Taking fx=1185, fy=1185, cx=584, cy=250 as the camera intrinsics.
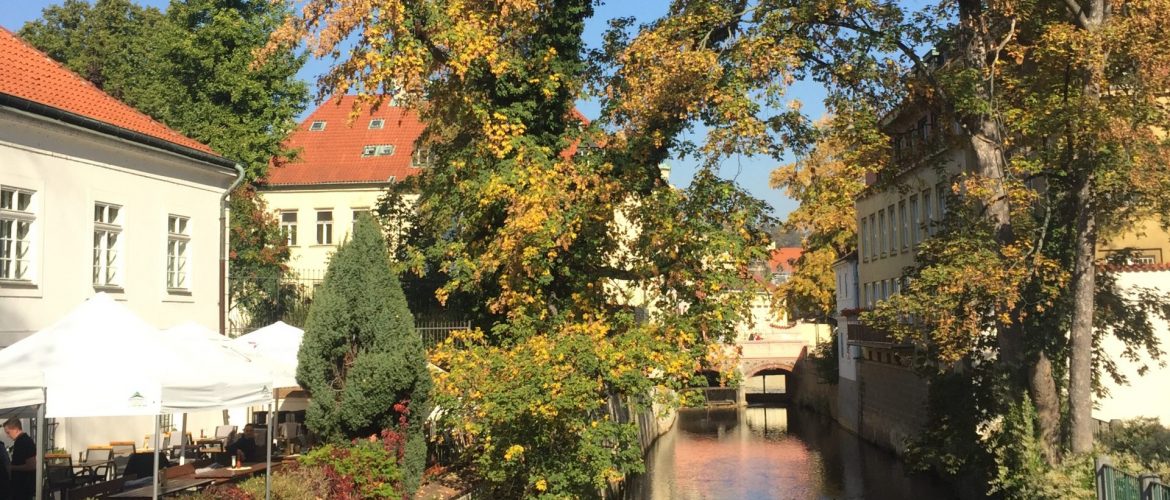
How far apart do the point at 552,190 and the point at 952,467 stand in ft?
32.6

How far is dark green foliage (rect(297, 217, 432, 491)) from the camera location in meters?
16.6

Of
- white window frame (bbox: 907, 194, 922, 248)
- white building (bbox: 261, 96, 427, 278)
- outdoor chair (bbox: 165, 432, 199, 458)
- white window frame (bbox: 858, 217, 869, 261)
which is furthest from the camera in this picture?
white building (bbox: 261, 96, 427, 278)

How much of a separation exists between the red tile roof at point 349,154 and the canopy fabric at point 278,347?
3435 cm

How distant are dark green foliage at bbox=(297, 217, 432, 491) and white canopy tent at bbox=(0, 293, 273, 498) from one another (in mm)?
4457

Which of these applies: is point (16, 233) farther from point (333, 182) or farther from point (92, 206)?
point (333, 182)

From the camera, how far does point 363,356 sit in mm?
16766

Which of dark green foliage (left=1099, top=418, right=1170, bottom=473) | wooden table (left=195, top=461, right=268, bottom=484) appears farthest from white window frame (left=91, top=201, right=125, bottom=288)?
dark green foliage (left=1099, top=418, right=1170, bottom=473)

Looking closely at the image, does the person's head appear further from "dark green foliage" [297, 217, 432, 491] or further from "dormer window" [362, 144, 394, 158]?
"dormer window" [362, 144, 394, 158]

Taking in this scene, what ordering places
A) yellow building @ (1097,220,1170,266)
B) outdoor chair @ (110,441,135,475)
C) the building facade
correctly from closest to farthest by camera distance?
outdoor chair @ (110,441,135,475)
the building facade
yellow building @ (1097,220,1170,266)

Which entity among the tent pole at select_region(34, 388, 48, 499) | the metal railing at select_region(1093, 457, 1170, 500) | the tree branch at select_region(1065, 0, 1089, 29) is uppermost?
the tree branch at select_region(1065, 0, 1089, 29)

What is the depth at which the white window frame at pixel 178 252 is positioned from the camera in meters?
20.8

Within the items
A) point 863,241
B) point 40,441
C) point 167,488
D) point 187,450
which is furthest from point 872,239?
point 40,441

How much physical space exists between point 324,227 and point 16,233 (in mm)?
37655

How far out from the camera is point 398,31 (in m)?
19.0
